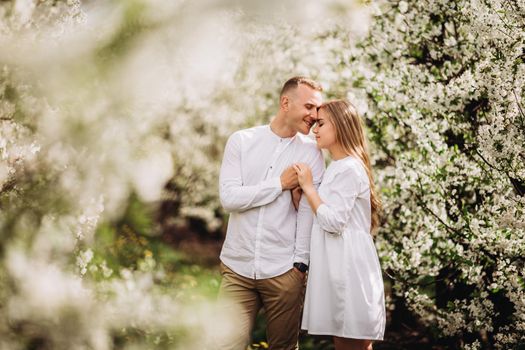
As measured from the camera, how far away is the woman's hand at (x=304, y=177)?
128 inches

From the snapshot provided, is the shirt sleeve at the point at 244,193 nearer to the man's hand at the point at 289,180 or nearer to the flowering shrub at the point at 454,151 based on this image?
the man's hand at the point at 289,180

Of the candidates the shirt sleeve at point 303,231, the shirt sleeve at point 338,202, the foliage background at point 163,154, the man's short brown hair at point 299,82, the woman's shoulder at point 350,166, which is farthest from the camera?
the man's short brown hair at point 299,82

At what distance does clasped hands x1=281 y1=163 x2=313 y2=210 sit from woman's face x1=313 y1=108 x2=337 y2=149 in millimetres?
165

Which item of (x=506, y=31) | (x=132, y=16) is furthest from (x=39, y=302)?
(x=506, y=31)

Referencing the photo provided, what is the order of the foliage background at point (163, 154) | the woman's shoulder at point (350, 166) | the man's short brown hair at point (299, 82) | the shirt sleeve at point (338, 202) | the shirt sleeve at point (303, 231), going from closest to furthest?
1. the foliage background at point (163, 154)
2. the shirt sleeve at point (338, 202)
3. the woman's shoulder at point (350, 166)
4. the shirt sleeve at point (303, 231)
5. the man's short brown hair at point (299, 82)

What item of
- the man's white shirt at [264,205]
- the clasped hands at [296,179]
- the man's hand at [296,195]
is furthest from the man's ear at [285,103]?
the man's hand at [296,195]

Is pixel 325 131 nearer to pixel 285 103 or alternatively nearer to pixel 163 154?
pixel 285 103

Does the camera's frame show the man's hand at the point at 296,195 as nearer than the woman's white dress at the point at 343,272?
No

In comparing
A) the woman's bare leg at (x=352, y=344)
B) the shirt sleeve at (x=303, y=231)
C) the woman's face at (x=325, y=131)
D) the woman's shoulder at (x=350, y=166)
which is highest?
the woman's face at (x=325, y=131)

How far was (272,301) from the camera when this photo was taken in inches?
131

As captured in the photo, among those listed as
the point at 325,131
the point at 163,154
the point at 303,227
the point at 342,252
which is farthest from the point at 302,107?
the point at 163,154

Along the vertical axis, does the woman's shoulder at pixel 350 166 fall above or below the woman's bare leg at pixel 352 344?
above

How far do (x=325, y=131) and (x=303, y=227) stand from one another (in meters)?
0.54

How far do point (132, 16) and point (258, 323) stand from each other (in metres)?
Answer: 4.59
